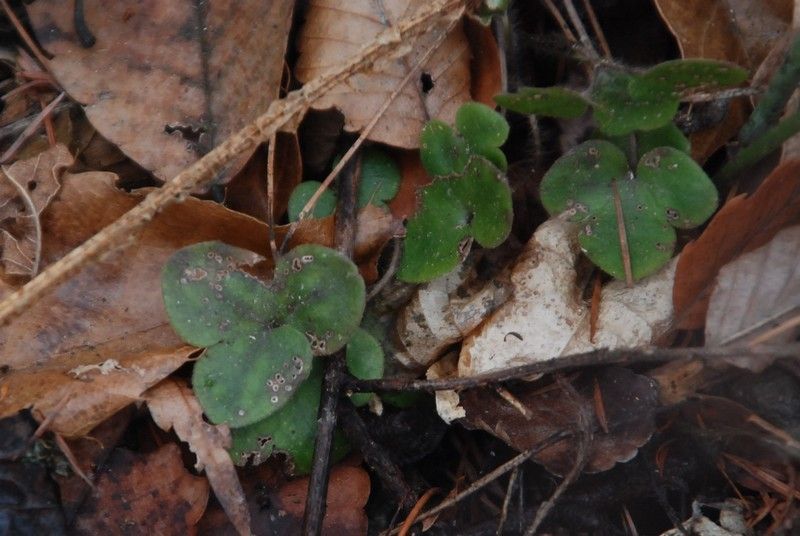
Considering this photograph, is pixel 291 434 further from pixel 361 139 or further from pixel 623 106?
pixel 623 106

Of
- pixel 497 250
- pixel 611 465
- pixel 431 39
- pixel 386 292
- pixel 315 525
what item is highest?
pixel 431 39

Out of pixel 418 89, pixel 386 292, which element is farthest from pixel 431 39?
pixel 386 292

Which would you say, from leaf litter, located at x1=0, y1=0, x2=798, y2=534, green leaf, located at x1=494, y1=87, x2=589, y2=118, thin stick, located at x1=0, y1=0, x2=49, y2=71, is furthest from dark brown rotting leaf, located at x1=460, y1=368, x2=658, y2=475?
thin stick, located at x1=0, y1=0, x2=49, y2=71

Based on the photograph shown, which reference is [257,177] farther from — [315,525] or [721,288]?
[721,288]

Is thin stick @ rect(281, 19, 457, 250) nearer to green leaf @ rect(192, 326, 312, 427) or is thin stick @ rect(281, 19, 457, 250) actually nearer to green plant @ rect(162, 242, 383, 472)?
green plant @ rect(162, 242, 383, 472)

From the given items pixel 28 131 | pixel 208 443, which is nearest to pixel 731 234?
pixel 208 443
